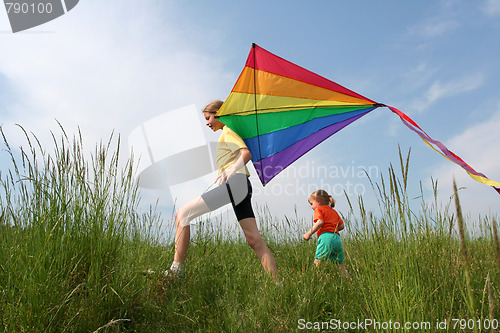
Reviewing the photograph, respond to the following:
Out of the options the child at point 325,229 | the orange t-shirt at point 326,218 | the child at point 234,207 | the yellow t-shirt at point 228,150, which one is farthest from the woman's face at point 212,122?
the orange t-shirt at point 326,218

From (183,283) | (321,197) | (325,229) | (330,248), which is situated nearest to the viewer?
(183,283)

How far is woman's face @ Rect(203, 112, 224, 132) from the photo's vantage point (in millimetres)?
3477

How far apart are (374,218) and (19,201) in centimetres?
244

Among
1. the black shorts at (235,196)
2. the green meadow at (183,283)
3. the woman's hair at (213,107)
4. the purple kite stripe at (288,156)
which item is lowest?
the green meadow at (183,283)

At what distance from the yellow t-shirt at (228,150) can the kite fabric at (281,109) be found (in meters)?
0.28

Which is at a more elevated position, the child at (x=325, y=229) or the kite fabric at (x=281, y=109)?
the kite fabric at (x=281, y=109)

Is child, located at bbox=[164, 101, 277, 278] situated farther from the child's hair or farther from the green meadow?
the child's hair

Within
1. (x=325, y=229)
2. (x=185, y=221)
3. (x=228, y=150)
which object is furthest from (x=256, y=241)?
(x=325, y=229)

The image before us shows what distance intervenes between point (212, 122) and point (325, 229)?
1.87 metres

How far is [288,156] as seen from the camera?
3.85m

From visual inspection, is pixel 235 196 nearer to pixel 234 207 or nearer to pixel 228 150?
pixel 234 207

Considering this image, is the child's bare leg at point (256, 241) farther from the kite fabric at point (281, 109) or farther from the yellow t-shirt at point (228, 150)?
the kite fabric at point (281, 109)

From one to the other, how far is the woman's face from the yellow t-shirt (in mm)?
280

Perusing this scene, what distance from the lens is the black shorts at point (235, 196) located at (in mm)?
2943
